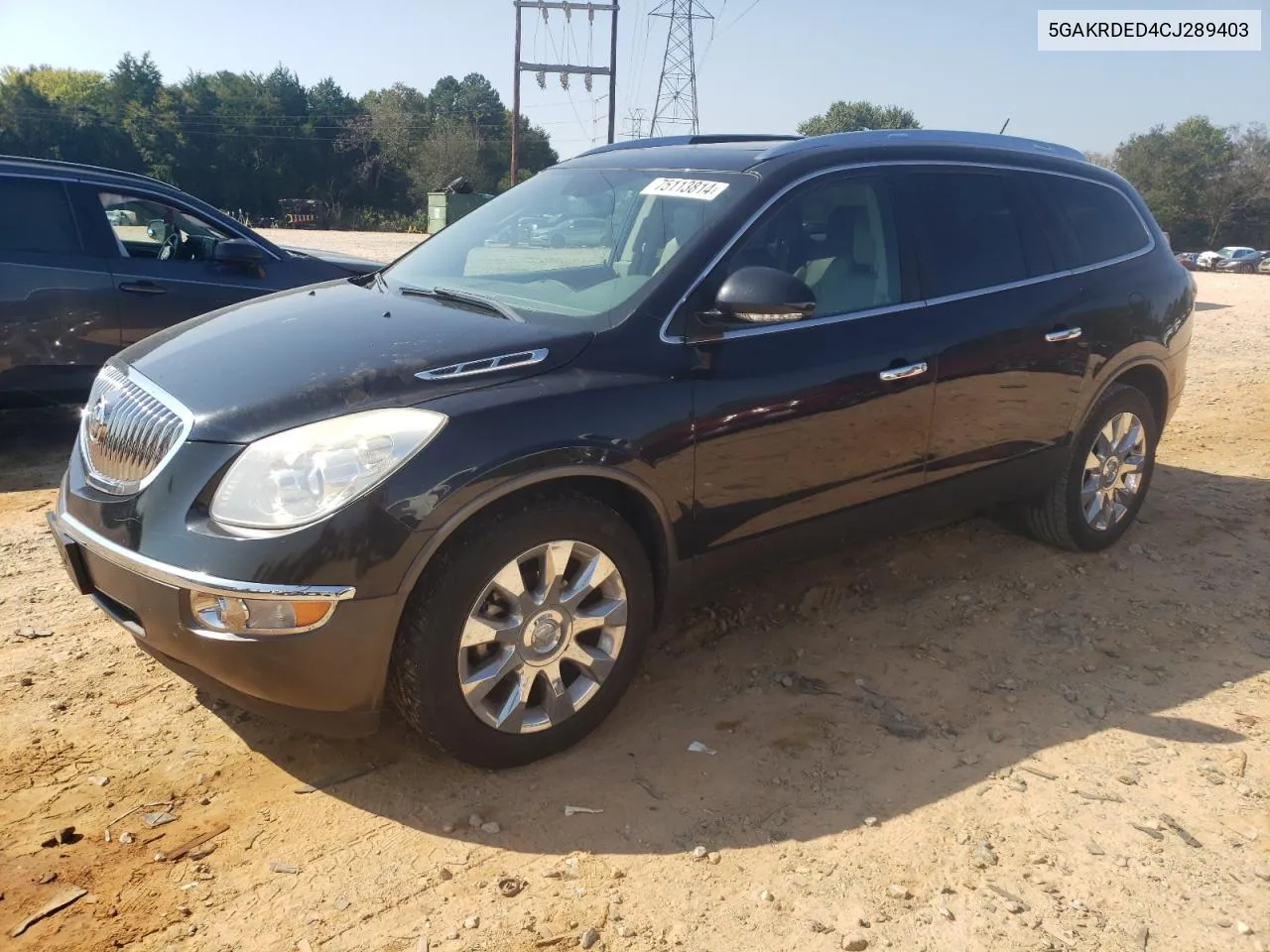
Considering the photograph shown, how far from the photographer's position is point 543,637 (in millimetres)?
2961

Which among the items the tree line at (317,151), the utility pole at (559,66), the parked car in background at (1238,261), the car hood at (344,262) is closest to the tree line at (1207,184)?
the tree line at (317,151)

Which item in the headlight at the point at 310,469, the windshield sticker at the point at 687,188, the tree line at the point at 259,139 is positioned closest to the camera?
the headlight at the point at 310,469

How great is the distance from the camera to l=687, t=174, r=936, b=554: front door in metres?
3.31

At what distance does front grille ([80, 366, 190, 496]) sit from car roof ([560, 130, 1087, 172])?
6.77ft

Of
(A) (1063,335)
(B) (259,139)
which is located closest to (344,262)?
(A) (1063,335)

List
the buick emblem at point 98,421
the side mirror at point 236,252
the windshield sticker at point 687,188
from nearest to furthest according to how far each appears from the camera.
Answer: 1. the buick emblem at point 98,421
2. the windshield sticker at point 687,188
3. the side mirror at point 236,252

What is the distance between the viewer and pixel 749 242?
11.3 feet

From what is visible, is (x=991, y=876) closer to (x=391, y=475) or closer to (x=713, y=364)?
(x=713, y=364)

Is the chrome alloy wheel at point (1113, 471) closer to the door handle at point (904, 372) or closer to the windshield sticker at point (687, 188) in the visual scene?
the door handle at point (904, 372)

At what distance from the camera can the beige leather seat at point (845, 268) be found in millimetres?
3658

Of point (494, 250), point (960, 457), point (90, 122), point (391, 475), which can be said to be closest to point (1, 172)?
point (494, 250)

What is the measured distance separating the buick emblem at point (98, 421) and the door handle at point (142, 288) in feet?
11.3

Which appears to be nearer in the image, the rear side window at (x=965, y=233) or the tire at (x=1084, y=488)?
the rear side window at (x=965, y=233)

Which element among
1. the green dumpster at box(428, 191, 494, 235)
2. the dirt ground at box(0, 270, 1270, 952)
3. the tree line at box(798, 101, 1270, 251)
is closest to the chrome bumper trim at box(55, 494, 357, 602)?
the dirt ground at box(0, 270, 1270, 952)
